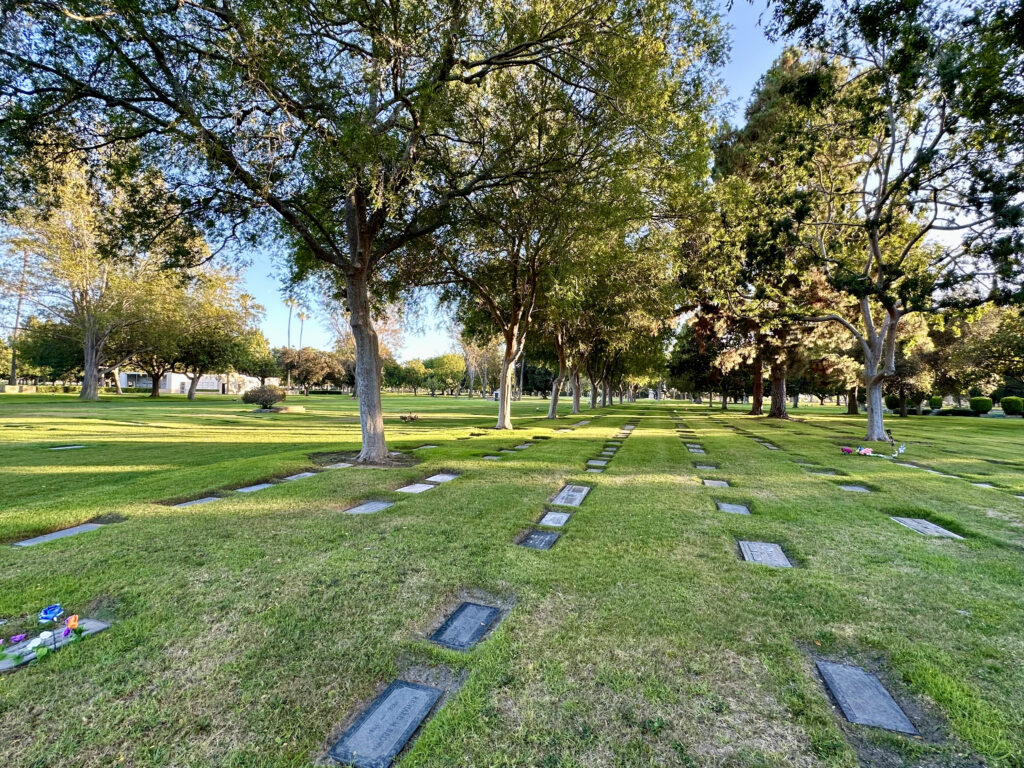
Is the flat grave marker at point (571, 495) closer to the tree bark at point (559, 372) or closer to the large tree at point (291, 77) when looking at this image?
the large tree at point (291, 77)

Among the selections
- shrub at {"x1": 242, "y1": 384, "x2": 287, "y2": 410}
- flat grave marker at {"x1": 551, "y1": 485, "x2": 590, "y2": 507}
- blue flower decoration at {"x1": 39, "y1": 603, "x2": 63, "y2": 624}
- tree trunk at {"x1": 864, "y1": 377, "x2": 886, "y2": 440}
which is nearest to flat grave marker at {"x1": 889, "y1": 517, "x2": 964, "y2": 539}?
flat grave marker at {"x1": 551, "y1": 485, "x2": 590, "y2": 507}

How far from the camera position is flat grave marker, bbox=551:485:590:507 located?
17.0 ft

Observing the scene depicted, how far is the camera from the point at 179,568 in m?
3.09

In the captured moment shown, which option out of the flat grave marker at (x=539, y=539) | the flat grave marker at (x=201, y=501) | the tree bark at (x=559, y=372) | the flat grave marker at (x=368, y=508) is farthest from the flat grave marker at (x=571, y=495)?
the tree bark at (x=559, y=372)

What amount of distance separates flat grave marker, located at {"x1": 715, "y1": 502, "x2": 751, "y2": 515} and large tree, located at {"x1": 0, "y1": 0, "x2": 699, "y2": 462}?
19.6ft

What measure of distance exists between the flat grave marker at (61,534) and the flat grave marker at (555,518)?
4.09 metres

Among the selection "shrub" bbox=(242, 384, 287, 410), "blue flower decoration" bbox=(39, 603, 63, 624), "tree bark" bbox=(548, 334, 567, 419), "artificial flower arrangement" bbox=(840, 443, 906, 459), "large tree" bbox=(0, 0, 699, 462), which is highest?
"large tree" bbox=(0, 0, 699, 462)

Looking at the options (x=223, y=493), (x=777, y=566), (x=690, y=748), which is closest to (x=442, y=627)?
(x=690, y=748)

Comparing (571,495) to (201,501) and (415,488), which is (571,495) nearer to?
(415,488)

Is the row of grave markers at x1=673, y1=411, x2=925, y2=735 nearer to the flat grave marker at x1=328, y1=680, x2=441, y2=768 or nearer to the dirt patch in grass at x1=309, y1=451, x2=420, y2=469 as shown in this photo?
the flat grave marker at x1=328, y1=680, x2=441, y2=768

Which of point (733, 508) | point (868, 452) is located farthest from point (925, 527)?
point (868, 452)

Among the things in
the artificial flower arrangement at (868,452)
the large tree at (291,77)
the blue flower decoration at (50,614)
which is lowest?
the artificial flower arrangement at (868,452)

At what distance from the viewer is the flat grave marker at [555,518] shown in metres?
4.38

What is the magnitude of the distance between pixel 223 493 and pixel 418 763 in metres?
4.93
